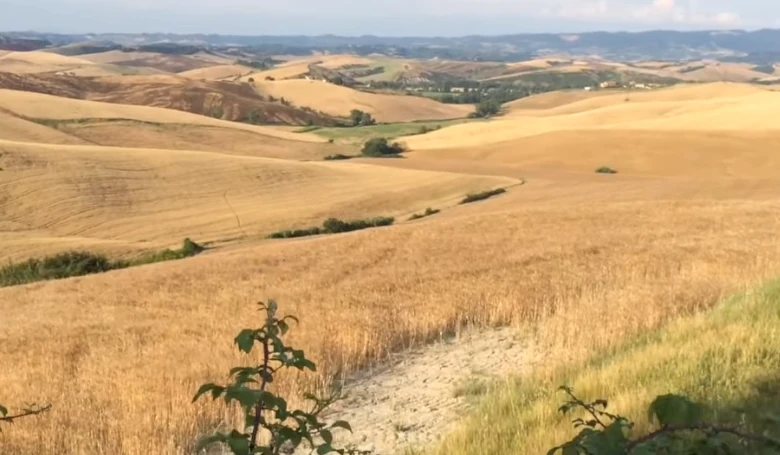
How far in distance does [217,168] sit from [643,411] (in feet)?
180

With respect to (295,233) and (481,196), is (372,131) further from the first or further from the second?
(295,233)

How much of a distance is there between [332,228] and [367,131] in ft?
224

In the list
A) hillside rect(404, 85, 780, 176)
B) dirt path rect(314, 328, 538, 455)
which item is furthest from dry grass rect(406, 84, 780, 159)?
dirt path rect(314, 328, 538, 455)

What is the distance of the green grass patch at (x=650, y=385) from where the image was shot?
17.3 feet

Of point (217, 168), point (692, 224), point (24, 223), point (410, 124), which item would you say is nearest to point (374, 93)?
point (410, 124)

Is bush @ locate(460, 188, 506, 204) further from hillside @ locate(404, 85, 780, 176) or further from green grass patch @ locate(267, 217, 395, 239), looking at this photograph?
hillside @ locate(404, 85, 780, 176)

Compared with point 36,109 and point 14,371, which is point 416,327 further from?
point 36,109

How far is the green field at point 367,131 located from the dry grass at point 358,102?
1443 centimetres

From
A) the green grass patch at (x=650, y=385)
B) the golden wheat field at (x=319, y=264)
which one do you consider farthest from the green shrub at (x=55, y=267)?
the green grass patch at (x=650, y=385)

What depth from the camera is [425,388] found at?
8.37 metres

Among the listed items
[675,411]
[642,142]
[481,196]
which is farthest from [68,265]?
[642,142]

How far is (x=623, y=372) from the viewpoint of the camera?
21.3 ft

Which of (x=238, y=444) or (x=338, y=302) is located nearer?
(x=238, y=444)

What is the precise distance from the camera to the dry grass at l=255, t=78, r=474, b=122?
139625mm
